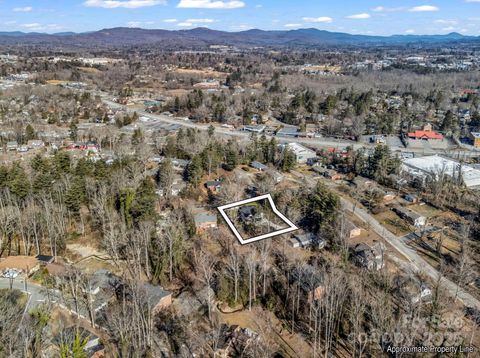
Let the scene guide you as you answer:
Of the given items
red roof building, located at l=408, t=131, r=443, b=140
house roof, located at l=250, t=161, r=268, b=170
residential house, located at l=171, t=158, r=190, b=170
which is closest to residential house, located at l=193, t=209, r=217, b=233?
residential house, located at l=171, t=158, r=190, b=170

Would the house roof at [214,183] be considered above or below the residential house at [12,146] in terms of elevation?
below

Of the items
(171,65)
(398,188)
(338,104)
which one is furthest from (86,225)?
(171,65)

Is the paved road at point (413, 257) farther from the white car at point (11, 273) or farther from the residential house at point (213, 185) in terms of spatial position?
the white car at point (11, 273)

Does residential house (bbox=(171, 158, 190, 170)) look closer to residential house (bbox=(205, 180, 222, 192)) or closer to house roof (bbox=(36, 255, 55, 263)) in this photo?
residential house (bbox=(205, 180, 222, 192))

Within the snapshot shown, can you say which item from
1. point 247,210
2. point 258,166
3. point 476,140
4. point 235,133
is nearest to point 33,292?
point 247,210

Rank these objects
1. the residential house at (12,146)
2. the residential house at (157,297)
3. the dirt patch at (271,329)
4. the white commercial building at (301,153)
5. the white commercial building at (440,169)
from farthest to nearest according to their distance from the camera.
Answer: the residential house at (12,146)
the white commercial building at (301,153)
the white commercial building at (440,169)
the residential house at (157,297)
the dirt patch at (271,329)

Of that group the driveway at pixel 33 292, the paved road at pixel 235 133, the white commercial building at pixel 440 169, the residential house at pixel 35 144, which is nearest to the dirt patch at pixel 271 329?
the driveway at pixel 33 292

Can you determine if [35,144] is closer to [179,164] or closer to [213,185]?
[179,164]
